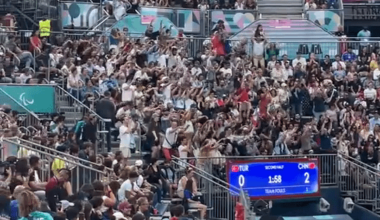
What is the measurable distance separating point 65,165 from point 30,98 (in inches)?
260

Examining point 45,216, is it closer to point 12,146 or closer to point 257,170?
point 12,146

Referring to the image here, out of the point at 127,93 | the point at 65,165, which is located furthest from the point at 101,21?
the point at 65,165

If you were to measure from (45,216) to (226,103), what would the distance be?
1775 centimetres

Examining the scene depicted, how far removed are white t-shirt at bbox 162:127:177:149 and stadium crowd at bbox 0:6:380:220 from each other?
0.02 meters

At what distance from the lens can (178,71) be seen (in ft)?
107

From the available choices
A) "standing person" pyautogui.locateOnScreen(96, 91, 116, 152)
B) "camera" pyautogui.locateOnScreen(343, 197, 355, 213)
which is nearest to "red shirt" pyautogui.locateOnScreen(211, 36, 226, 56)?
"camera" pyautogui.locateOnScreen(343, 197, 355, 213)

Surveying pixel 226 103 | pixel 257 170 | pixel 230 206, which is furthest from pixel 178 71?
pixel 230 206

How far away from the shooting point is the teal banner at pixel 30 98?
2816 centimetres

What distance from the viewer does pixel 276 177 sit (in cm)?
3031

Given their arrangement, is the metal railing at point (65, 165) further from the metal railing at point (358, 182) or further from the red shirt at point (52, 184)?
the metal railing at point (358, 182)

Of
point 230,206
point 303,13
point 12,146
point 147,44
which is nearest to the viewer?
point 12,146

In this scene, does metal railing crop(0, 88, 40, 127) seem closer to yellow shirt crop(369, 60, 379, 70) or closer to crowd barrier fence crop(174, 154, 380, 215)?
crowd barrier fence crop(174, 154, 380, 215)

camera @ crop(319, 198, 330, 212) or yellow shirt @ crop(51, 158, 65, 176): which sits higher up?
yellow shirt @ crop(51, 158, 65, 176)

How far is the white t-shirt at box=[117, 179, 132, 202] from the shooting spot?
21609 millimetres
